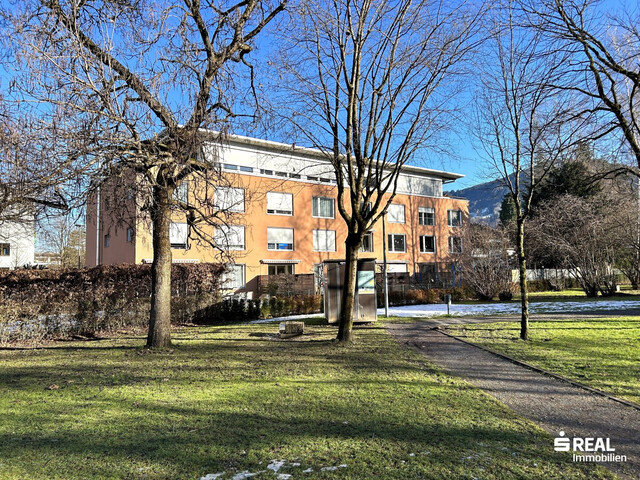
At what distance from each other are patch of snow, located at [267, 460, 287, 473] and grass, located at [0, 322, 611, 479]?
0.05m

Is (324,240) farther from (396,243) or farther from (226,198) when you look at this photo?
(226,198)

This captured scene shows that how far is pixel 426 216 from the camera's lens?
153 ft

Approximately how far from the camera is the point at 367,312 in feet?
48.0

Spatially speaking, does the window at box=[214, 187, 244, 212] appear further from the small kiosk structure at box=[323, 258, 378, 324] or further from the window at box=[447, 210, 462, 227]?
the window at box=[447, 210, 462, 227]

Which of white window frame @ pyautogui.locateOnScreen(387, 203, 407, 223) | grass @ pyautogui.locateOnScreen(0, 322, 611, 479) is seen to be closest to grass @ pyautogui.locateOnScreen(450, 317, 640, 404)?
grass @ pyautogui.locateOnScreen(0, 322, 611, 479)

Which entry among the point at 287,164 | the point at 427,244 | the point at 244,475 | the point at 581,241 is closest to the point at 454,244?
the point at 427,244

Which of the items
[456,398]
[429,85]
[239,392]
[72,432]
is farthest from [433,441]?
[429,85]

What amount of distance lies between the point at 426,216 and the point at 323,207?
13566mm

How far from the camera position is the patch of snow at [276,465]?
3.58m

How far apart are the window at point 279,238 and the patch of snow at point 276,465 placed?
1246 inches

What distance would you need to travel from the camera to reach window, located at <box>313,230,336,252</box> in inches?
1508

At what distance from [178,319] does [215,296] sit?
1637 mm

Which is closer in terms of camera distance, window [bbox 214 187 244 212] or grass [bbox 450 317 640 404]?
grass [bbox 450 317 640 404]

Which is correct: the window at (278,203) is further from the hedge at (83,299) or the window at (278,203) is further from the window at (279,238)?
the hedge at (83,299)
